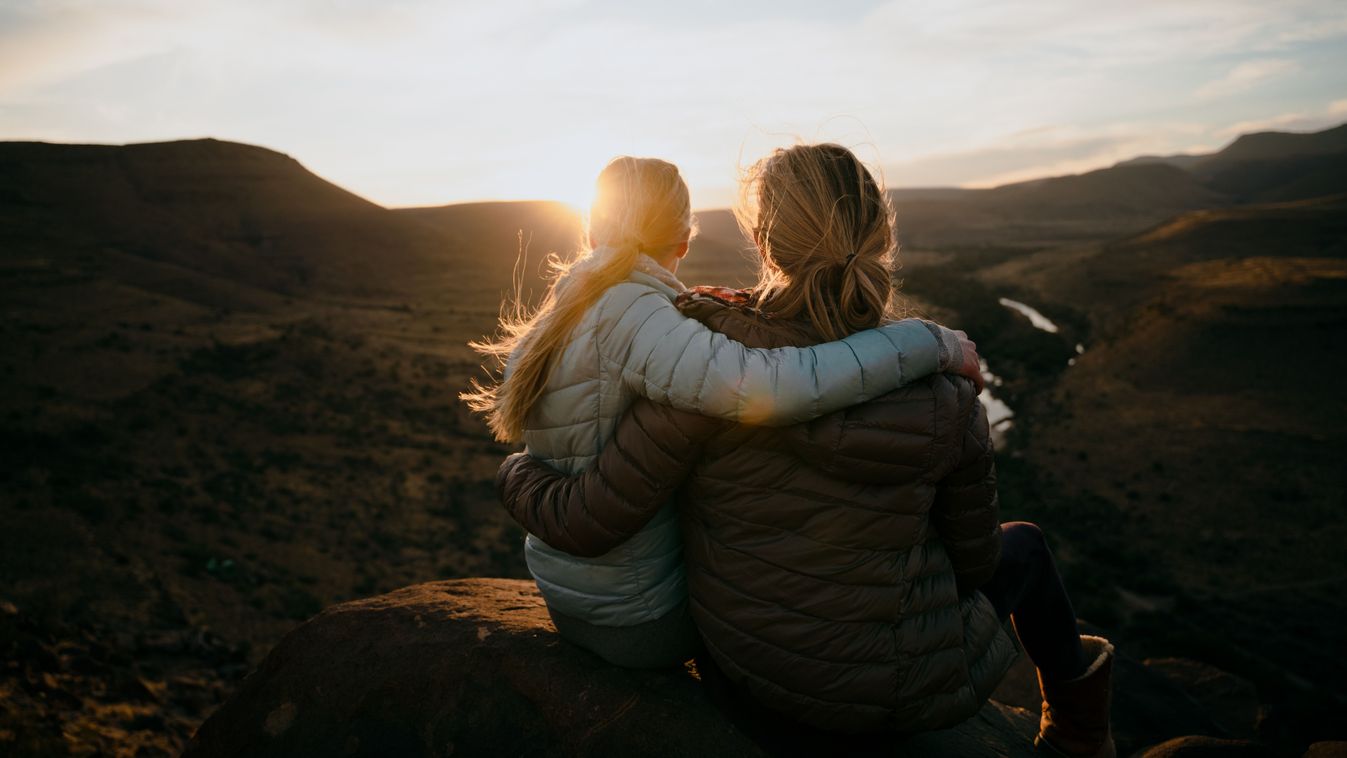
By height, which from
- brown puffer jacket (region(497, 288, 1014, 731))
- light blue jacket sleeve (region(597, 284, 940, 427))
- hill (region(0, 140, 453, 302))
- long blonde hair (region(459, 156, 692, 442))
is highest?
hill (region(0, 140, 453, 302))

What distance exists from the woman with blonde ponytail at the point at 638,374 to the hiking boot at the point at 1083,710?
60.4 inches

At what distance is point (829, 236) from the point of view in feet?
7.44

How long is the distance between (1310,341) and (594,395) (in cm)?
2533

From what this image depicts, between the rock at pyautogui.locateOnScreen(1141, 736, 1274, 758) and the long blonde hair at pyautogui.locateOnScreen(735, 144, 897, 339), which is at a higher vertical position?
the long blonde hair at pyautogui.locateOnScreen(735, 144, 897, 339)

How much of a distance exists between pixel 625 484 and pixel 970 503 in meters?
1.08

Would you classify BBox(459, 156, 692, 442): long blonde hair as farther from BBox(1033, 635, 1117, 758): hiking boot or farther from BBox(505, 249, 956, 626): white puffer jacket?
BBox(1033, 635, 1117, 758): hiking boot

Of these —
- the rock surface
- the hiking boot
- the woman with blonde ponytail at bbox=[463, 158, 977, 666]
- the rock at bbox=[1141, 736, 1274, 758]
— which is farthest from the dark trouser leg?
the rock at bbox=[1141, 736, 1274, 758]

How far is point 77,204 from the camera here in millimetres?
47969

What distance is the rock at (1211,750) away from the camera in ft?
11.9

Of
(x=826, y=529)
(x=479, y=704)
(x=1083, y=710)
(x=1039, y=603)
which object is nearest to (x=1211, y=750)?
(x=1083, y=710)

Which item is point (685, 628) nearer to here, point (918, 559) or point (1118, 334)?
point (918, 559)

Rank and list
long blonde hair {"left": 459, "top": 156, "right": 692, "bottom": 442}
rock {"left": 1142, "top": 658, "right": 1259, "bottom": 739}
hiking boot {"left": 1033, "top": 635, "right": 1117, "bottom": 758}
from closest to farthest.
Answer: long blonde hair {"left": 459, "top": 156, "right": 692, "bottom": 442}
hiking boot {"left": 1033, "top": 635, "right": 1117, "bottom": 758}
rock {"left": 1142, "top": 658, "right": 1259, "bottom": 739}

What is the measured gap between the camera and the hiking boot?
300 cm

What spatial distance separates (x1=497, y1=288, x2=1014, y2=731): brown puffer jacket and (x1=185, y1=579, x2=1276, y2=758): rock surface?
338 mm
